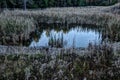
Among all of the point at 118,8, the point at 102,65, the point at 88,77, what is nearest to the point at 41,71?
the point at 88,77

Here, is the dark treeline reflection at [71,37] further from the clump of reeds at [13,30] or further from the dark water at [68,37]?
the clump of reeds at [13,30]

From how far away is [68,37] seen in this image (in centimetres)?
1620

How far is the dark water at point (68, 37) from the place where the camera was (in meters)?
13.5

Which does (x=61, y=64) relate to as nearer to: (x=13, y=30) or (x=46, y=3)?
(x=13, y=30)

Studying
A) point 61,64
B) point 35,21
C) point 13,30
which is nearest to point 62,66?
point 61,64

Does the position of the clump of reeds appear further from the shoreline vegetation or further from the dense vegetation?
the dense vegetation

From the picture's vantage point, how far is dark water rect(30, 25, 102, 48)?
13.5 metres

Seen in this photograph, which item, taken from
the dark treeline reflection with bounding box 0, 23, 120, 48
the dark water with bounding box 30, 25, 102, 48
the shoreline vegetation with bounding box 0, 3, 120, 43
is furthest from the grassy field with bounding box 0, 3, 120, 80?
the shoreline vegetation with bounding box 0, 3, 120, 43

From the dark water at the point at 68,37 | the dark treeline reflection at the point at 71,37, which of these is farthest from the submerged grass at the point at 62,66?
the dark water at the point at 68,37

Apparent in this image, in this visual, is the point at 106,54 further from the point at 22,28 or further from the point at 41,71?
the point at 22,28

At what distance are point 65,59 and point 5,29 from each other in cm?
672

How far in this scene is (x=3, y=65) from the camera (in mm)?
8750

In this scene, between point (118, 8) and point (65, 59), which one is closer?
point (65, 59)

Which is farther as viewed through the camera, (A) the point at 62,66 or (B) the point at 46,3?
(B) the point at 46,3
